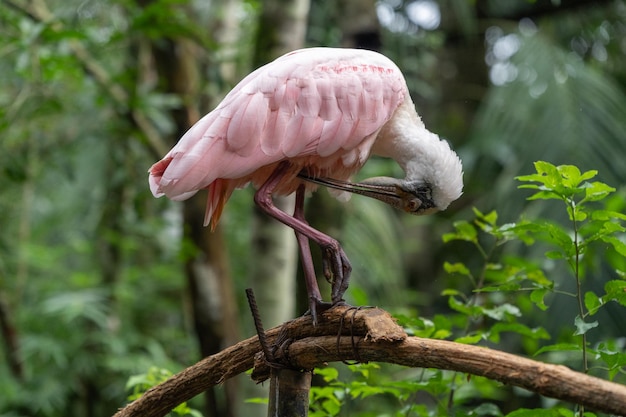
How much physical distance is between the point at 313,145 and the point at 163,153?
2998 millimetres

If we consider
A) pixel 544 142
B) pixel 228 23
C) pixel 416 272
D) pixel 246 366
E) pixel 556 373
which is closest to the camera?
pixel 556 373

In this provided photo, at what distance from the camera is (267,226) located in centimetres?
506

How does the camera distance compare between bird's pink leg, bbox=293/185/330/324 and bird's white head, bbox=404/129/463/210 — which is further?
bird's white head, bbox=404/129/463/210

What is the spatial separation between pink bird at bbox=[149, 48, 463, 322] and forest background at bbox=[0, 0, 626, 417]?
1120 mm

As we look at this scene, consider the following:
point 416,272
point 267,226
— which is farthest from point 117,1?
point 416,272

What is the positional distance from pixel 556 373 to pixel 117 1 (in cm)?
462

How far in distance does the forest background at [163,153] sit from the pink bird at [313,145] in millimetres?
1120

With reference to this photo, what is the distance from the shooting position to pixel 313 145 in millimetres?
2887

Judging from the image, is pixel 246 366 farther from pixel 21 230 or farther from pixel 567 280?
pixel 21 230

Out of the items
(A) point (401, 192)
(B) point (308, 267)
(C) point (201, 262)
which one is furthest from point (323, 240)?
(C) point (201, 262)

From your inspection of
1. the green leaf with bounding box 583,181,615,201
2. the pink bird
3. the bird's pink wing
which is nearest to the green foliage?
the green leaf with bounding box 583,181,615,201

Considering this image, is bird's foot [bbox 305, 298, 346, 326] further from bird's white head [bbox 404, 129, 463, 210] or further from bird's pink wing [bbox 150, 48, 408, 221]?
bird's white head [bbox 404, 129, 463, 210]

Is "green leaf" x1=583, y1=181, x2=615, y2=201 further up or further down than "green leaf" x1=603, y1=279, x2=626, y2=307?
further up

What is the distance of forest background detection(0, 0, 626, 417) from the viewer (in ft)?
17.0
